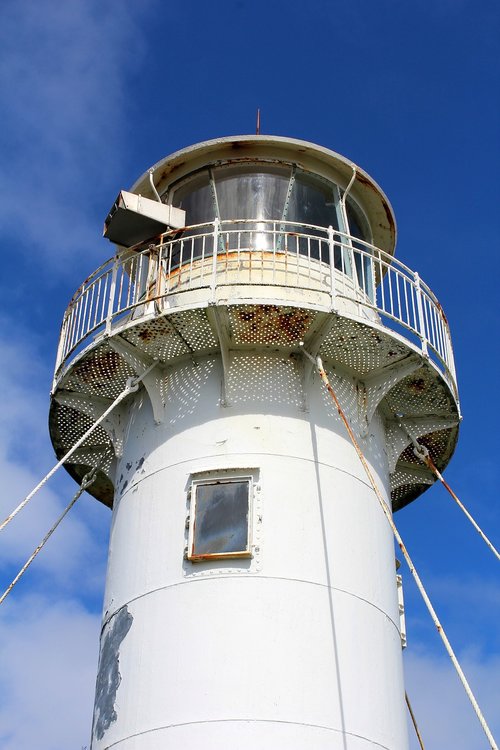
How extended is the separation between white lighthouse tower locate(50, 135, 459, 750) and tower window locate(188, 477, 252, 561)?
26 mm

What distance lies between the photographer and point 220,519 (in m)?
13.4

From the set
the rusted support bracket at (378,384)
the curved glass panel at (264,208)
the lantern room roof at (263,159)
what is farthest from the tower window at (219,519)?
the lantern room roof at (263,159)

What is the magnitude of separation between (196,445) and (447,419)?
4226 mm

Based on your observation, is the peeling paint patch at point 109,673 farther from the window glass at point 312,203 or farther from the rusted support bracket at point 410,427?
the window glass at point 312,203

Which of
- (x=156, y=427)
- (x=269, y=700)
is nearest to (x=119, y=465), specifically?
(x=156, y=427)

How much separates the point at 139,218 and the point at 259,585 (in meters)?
6.42

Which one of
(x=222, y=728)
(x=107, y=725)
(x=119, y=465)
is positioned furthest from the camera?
(x=119, y=465)

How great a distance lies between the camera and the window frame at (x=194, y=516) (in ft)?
42.7

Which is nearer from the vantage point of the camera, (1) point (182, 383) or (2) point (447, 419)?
(1) point (182, 383)

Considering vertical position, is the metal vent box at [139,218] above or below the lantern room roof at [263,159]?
below

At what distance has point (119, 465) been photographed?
50.7 feet

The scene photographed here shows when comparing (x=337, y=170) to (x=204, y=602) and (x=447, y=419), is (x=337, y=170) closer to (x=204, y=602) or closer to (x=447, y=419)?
(x=447, y=419)

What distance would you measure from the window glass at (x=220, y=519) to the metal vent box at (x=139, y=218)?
4.71m

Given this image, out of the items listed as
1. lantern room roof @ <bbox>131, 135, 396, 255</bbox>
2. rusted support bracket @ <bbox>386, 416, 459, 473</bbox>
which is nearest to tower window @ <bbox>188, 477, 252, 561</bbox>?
rusted support bracket @ <bbox>386, 416, 459, 473</bbox>
